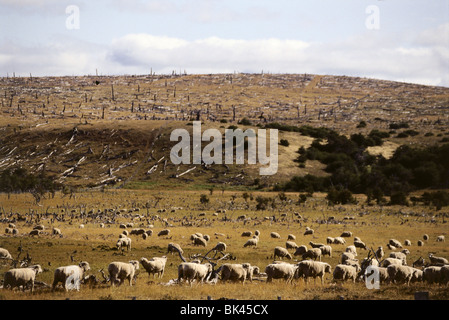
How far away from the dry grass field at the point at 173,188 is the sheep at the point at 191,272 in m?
0.41

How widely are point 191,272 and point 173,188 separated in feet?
219

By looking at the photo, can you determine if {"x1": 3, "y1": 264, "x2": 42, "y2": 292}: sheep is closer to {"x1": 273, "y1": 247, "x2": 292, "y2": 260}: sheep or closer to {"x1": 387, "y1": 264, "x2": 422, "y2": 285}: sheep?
{"x1": 387, "y1": 264, "x2": 422, "y2": 285}: sheep

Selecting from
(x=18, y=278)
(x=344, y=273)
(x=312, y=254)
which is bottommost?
(x=312, y=254)

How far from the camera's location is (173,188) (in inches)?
3359

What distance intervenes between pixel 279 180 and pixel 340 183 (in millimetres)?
11777

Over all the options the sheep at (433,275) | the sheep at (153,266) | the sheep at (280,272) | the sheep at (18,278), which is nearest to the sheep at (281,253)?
the sheep at (280,272)

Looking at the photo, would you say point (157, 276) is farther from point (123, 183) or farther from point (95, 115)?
point (95, 115)

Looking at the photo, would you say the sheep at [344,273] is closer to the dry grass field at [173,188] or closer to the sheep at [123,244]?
the dry grass field at [173,188]

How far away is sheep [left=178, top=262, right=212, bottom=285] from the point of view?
18.9m

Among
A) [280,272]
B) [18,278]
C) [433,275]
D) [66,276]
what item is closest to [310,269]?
[280,272]

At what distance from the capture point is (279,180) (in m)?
90.0

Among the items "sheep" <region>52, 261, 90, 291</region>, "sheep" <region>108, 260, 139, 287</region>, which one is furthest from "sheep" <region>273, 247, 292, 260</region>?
"sheep" <region>52, 261, 90, 291</region>

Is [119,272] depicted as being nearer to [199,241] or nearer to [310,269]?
[310,269]
